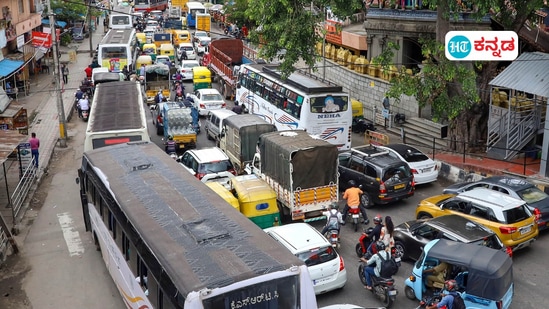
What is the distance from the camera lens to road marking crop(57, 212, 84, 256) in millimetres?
17391

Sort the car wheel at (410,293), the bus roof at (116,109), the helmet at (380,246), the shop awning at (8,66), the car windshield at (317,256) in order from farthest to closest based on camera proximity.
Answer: the shop awning at (8,66)
the bus roof at (116,109)
the helmet at (380,246)
the car wheel at (410,293)
the car windshield at (317,256)

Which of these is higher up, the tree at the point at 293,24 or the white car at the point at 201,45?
the tree at the point at 293,24

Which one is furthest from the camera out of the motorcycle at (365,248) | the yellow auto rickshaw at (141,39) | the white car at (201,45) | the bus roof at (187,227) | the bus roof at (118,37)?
the yellow auto rickshaw at (141,39)

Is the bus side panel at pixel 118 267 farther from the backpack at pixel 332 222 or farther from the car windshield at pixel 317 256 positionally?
the backpack at pixel 332 222

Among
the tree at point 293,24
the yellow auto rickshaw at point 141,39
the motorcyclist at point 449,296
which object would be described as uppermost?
the tree at point 293,24

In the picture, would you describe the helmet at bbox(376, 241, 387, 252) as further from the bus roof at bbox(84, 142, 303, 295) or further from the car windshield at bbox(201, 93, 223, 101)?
the car windshield at bbox(201, 93, 223, 101)

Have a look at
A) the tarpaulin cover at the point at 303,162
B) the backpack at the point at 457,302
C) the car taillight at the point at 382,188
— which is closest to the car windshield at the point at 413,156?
the car taillight at the point at 382,188

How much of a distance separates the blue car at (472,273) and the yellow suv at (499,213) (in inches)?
110

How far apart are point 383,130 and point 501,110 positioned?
6.97 m

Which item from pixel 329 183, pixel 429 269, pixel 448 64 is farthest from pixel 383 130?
pixel 429 269

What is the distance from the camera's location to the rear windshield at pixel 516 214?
612 inches

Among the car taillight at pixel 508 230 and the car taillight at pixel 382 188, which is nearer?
the car taillight at pixel 508 230

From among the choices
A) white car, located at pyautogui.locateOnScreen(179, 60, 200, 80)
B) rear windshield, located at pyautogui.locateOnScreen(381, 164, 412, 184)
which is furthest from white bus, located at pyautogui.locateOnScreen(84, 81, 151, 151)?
white car, located at pyautogui.locateOnScreen(179, 60, 200, 80)

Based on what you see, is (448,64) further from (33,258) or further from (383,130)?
(33,258)
